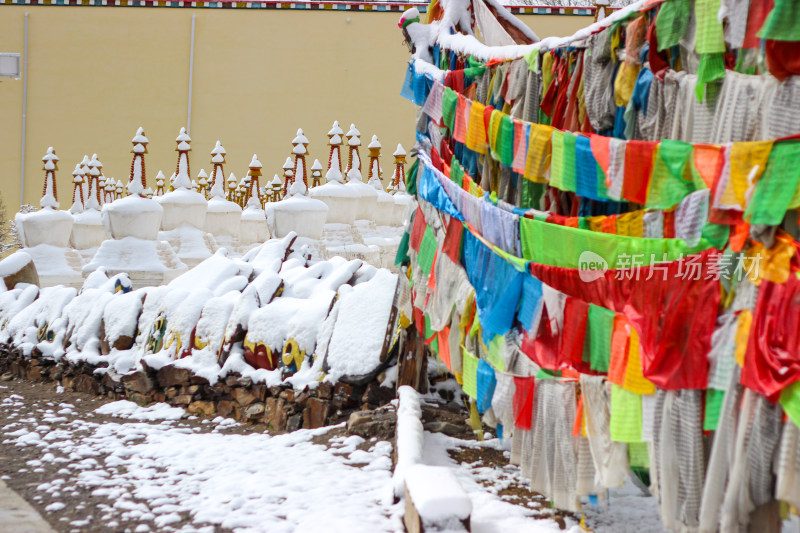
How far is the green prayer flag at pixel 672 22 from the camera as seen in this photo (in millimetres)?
2693

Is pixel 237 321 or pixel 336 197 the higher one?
pixel 336 197

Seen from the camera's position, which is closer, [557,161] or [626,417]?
[626,417]

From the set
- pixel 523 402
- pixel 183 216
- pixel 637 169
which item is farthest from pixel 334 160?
pixel 637 169

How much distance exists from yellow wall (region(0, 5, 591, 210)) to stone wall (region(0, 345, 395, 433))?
15714 millimetres

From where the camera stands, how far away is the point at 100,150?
23812 mm

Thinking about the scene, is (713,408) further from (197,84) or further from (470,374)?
(197,84)

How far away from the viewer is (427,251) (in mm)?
5031

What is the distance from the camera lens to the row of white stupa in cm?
1056

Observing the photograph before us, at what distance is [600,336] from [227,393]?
4306 millimetres

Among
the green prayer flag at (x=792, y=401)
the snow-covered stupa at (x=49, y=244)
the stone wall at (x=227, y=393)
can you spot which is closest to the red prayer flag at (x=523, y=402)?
the green prayer flag at (x=792, y=401)

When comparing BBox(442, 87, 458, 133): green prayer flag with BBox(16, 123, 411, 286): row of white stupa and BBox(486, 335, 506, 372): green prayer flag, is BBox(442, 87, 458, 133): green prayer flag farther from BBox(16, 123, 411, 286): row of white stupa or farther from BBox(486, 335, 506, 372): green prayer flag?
BBox(16, 123, 411, 286): row of white stupa

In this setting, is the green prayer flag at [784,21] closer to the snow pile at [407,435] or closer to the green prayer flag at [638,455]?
the green prayer flag at [638,455]

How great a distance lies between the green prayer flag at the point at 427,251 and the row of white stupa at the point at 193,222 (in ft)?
16.2

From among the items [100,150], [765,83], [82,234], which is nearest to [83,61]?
[100,150]
